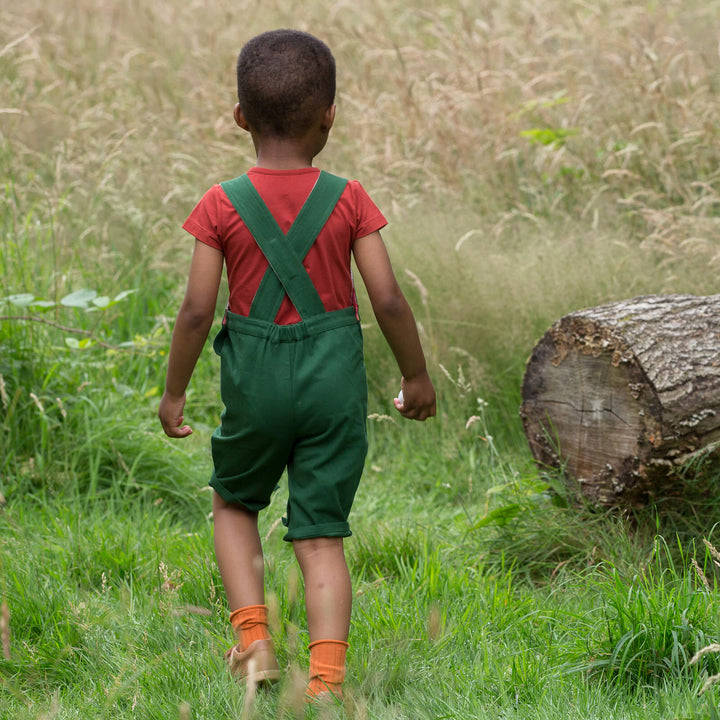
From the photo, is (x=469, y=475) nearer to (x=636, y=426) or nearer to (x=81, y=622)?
(x=636, y=426)

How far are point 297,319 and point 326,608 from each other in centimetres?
72

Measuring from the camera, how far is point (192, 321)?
2.37m

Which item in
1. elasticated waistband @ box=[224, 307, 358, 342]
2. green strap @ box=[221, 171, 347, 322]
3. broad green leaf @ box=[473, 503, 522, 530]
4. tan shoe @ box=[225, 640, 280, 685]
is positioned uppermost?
green strap @ box=[221, 171, 347, 322]

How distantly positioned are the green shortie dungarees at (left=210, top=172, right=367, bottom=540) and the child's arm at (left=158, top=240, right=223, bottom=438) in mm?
73

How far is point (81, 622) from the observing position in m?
2.65

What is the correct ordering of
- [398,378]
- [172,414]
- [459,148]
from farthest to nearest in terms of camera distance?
[459,148] < [398,378] < [172,414]

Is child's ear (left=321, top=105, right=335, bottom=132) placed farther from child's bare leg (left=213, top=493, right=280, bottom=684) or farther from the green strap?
child's bare leg (left=213, top=493, right=280, bottom=684)

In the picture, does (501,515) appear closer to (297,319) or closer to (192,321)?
(297,319)

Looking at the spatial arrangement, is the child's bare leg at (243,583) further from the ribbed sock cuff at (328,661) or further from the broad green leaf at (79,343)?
the broad green leaf at (79,343)

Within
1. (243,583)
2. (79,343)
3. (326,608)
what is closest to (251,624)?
(243,583)

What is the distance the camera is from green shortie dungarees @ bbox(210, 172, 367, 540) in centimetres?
231

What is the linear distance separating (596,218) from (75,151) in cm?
402

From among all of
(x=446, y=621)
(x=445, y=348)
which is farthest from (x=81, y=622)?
(x=445, y=348)

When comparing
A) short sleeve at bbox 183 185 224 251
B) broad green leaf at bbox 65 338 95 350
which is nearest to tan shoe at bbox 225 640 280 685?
short sleeve at bbox 183 185 224 251
